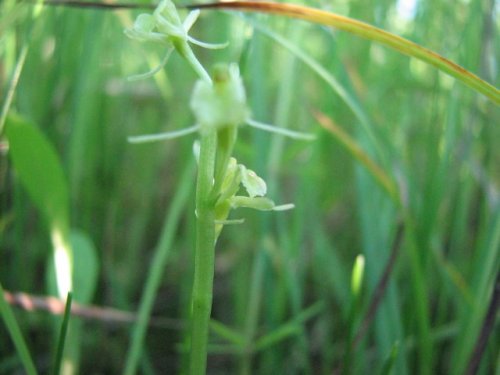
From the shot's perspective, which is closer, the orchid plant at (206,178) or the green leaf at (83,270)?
the orchid plant at (206,178)

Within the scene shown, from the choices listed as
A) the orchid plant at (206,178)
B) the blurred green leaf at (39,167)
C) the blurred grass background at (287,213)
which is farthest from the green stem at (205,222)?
the blurred green leaf at (39,167)

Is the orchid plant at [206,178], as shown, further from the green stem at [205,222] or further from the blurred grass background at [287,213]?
the blurred grass background at [287,213]

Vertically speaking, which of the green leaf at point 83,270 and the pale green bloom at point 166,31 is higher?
the pale green bloom at point 166,31

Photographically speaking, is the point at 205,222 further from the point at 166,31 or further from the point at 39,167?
the point at 39,167

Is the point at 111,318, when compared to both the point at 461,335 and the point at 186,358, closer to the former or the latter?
the point at 186,358

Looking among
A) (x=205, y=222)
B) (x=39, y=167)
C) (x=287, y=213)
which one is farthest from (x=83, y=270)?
(x=287, y=213)

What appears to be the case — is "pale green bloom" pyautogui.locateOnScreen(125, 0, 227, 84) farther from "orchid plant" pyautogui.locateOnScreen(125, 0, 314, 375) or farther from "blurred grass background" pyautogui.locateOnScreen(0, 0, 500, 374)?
"blurred grass background" pyautogui.locateOnScreen(0, 0, 500, 374)

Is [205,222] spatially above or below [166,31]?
below

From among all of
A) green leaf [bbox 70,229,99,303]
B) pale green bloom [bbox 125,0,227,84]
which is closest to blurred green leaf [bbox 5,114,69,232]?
green leaf [bbox 70,229,99,303]

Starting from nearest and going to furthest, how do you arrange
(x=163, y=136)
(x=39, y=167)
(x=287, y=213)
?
(x=163, y=136) → (x=39, y=167) → (x=287, y=213)

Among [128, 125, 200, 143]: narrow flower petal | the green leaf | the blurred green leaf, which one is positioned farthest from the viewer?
the green leaf
